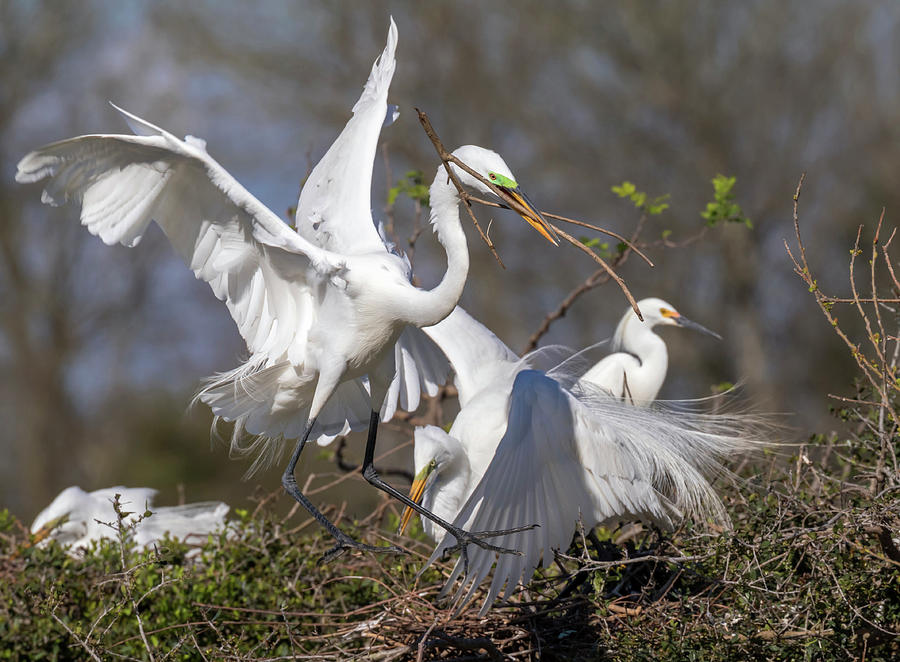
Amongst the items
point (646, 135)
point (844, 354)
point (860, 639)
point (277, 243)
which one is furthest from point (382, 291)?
point (844, 354)

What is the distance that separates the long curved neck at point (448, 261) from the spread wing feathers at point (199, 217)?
1.00 feet

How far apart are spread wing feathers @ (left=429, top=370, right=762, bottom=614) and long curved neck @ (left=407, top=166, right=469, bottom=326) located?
499mm

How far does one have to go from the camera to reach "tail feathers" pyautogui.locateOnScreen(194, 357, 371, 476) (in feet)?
12.3

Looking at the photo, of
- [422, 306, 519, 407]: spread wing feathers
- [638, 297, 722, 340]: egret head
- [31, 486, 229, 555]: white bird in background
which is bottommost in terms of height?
[31, 486, 229, 555]: white bird in background

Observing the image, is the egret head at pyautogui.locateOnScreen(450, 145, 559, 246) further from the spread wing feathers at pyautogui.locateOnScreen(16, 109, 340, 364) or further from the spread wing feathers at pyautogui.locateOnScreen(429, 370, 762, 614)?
the spread wing feathers at pyautogui.locateOnScreen(429, 370, 762, 614)

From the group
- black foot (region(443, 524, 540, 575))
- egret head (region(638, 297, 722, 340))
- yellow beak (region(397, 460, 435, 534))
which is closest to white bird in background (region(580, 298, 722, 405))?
egret head (region(638, 297, 722, 340))

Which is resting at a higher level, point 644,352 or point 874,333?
point 874,333

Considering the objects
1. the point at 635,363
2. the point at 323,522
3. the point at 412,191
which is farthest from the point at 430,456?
the point at 635,363

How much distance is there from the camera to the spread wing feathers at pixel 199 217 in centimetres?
322

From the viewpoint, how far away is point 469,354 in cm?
460

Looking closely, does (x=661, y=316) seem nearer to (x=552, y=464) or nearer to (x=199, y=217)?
(x=552, y=464)

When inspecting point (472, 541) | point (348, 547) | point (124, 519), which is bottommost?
point (124, 519)

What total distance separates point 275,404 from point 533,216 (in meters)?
1.29

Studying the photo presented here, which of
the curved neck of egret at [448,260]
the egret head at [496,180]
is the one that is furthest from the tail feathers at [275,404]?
the egret head at [496,180]
